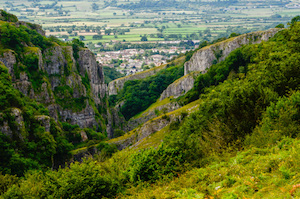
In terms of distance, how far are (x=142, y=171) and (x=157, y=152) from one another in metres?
2.21

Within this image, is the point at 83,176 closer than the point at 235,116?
Yes

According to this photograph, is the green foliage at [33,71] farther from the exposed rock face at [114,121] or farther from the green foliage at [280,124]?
the green foliage at [280,124]

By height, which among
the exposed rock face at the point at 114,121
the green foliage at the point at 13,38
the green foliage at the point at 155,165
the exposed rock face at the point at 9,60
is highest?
the green foliage at the point at 13,38

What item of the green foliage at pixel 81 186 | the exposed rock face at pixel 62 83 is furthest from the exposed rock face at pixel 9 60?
the green foliage at pixel 81 186

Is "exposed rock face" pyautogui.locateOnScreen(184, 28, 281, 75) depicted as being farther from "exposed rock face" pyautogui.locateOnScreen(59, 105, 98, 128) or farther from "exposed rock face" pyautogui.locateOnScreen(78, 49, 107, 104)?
"exposed rock face" pyautogui.locateOnScreen(59, 105, 98, 128)

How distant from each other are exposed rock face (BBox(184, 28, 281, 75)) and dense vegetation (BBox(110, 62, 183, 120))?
59.2ft

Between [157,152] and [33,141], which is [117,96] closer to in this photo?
[33,141]

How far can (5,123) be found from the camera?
51719mm

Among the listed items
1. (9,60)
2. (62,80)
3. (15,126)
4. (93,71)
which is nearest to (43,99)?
(62,80)

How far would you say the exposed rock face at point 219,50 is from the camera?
99.3 meters

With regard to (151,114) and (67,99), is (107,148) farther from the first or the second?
(151,114)

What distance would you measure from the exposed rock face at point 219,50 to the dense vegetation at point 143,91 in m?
18.0

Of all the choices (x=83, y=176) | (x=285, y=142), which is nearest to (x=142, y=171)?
(x=83, y=176)

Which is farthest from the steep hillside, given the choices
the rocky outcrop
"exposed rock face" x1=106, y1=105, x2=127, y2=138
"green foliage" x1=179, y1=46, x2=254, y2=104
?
"green foliage" x1=179, y1=46, x2=254, y2=104
